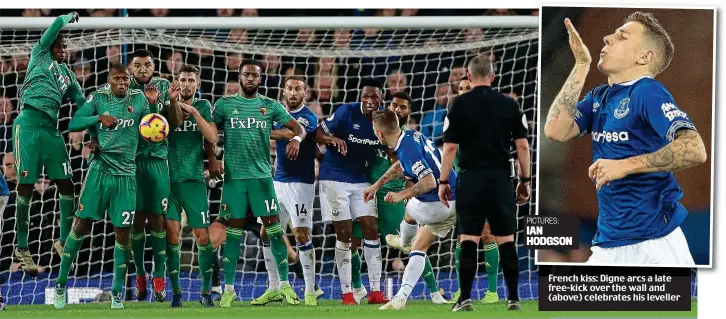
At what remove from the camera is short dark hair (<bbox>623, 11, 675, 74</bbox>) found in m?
9.20

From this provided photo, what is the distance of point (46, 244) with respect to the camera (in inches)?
440

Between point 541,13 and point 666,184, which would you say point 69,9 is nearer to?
point 541,13

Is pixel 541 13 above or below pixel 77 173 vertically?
above

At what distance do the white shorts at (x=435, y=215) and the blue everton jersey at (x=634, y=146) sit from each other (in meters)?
1.15

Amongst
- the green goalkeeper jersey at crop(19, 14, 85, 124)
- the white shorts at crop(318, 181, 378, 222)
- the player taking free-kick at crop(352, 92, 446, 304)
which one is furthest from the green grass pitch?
the green goalkeeper jersey at crop(19, 14, 85, 124)

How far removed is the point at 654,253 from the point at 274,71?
405 centimetres

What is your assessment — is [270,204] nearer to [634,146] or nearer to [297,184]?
[297,184]

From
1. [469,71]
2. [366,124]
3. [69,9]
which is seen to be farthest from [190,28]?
[469,71]

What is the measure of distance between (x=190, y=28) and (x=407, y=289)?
2.80m

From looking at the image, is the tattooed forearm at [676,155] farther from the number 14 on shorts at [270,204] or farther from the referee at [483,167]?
the number 14 on shorts at [270,204]

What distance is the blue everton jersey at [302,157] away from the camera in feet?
32.8

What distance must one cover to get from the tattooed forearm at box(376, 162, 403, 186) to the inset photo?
3.82ft

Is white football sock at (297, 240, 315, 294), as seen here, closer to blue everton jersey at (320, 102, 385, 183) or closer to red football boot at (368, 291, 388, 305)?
red football boot at (368, 291, 388, 305)

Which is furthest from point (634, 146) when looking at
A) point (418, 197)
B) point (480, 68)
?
point (418, 197)
